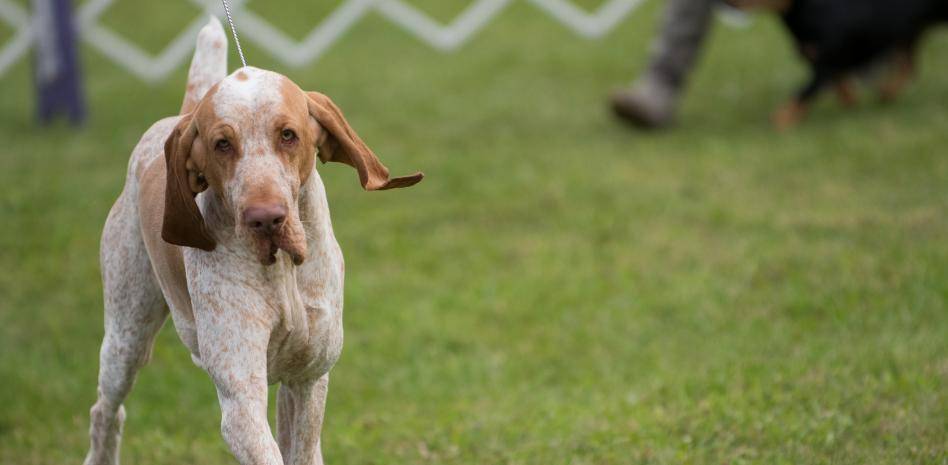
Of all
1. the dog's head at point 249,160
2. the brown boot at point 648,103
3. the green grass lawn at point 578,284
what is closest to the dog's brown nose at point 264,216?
the dog's head at point 249,160

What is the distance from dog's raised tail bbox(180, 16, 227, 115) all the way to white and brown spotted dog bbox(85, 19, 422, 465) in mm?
227

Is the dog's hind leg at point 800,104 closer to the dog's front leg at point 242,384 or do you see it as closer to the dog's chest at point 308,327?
the dog's chest at point 308,327

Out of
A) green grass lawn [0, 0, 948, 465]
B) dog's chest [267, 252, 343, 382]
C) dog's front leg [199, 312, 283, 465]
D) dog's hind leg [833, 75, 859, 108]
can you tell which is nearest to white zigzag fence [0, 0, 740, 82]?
green grass lawn [0, 0, 948, 465]

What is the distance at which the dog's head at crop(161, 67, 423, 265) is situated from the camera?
240 centimetres

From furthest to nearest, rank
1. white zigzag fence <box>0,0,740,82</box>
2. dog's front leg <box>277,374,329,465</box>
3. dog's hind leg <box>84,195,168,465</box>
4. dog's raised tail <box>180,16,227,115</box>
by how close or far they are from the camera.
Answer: white zigzag fence <box>0,0,740,82</box> → dog's raised tail <box>180,16,227,115</box> → dog's hind leg <box>84,195,168,465</box> → dog's front leg <box>277,374,329,465</box>

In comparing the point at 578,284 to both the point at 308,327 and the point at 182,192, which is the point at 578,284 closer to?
the point at 308,327

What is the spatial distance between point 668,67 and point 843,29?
1.34m

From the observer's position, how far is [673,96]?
8.89 meters

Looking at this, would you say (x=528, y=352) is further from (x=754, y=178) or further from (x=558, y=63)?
(x=558, y=63)

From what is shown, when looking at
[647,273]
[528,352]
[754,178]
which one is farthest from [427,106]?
[528,352]

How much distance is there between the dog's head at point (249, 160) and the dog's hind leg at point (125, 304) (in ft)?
1.75

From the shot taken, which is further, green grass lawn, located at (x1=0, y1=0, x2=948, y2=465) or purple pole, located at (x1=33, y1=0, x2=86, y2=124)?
purple pole, located at (x1=33, y1=0, x2=86, y2=124)

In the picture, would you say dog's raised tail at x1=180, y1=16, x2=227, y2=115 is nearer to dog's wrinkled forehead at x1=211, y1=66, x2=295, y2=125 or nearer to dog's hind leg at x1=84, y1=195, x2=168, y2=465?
dog's hind leg at x1=84, y1=195, x2=168, y2=465

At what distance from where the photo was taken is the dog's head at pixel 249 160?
7.86ft
